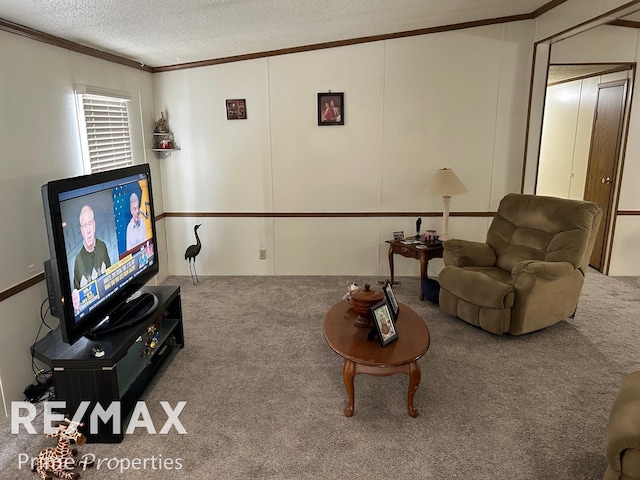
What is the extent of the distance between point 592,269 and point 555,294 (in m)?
2.03

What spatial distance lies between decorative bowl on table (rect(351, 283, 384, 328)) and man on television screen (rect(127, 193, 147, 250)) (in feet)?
4.75

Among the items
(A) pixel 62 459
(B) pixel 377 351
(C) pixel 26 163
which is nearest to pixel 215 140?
(C) pixel 26 163

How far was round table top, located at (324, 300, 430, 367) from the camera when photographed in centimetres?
237

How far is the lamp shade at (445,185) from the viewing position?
165 inches

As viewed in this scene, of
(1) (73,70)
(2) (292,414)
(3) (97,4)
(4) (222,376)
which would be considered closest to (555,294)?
(2) (292,414)

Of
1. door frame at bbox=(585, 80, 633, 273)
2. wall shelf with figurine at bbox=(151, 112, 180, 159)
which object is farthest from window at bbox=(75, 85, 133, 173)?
door frame at bbox=(585, 80, 633, 273)

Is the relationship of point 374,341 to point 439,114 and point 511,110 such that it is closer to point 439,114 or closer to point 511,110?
point 439,114

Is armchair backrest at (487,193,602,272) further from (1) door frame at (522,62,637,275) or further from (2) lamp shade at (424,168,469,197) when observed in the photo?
(1) door frame at (522,62,637,275)

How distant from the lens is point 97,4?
2.43 meters

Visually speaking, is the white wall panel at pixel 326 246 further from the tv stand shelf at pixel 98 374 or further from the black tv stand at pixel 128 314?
the tv stand shelf at pixel 98 374

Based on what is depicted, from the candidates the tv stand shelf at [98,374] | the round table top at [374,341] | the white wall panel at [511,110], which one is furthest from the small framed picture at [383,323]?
the white wall panel at [511,110]

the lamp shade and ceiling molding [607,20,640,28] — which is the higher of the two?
ceiling molding [607,20,640,28]

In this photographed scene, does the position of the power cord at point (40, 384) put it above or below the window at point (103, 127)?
below

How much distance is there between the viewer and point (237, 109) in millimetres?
4633
